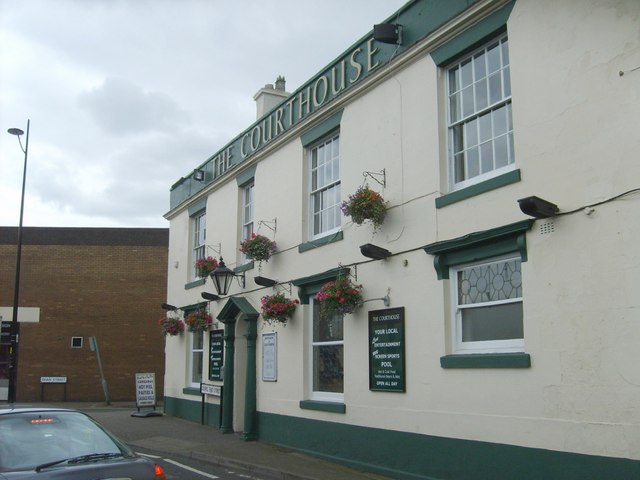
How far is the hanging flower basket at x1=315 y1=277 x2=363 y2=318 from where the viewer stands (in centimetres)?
1088

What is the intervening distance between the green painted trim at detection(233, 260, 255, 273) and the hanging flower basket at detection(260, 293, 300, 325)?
5.82 feet

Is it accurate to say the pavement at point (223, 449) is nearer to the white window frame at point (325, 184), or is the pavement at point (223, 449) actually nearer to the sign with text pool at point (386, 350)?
the sign with text pool at point (386, 350)

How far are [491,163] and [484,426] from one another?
343cm

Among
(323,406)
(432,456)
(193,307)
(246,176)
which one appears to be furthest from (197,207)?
(432,456)

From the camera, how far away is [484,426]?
28.1ft

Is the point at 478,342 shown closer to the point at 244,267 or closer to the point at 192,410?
the point at 244,267

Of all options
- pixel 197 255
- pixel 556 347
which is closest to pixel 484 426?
pixel 556 347

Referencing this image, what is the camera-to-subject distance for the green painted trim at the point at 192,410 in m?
16.5

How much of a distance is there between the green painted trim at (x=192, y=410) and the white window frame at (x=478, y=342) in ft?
27.9

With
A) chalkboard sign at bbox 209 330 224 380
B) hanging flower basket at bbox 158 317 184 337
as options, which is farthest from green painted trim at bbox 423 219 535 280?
hanging flower basket at bbox 158 317 184 337

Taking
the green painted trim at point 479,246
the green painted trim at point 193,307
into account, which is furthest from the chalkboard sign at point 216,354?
the green painted trim at point 479,246

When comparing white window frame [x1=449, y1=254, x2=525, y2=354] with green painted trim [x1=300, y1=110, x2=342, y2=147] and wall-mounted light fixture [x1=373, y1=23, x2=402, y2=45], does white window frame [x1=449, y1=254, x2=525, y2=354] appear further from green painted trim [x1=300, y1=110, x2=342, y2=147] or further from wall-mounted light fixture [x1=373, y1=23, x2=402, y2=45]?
green painted trim [x1=300, y1=110, x2=342, y2=147]

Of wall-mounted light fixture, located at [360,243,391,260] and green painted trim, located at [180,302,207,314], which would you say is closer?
wall-mounted light fixture, located at [360,243,391,260]

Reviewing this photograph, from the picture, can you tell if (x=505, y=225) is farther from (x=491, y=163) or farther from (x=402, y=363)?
(x=402, y=363)
